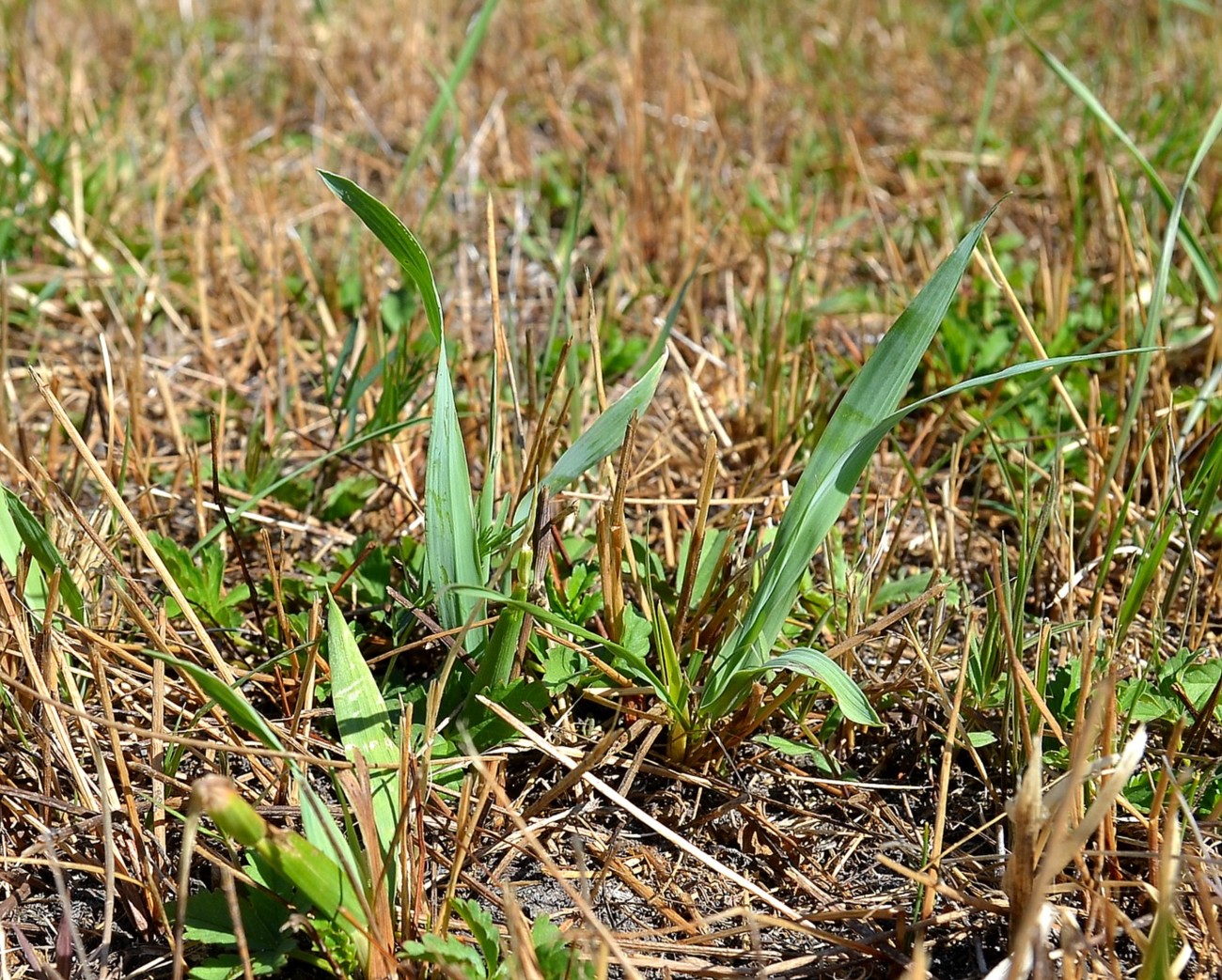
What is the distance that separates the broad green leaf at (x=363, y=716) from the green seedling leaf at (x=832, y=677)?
0.39 meters

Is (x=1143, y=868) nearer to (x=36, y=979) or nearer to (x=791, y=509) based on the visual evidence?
(x=791, y=509)

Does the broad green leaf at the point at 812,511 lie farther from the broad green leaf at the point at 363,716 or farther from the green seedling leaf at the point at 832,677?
the broad green leaf at the point at 363,716

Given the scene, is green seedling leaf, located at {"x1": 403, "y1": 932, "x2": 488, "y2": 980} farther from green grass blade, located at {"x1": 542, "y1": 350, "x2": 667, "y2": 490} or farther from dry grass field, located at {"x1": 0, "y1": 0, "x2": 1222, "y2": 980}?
green grass blade, located at {"x1": 542, "y1": 350, "x2": 667, "y2": 490}

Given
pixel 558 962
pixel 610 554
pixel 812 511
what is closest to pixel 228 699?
pixel 558 962

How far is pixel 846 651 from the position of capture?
133 centimetres

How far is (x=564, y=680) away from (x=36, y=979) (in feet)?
1.94

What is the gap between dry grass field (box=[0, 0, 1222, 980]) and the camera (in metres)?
1.09

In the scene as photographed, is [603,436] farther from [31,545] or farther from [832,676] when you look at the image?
[31,545]

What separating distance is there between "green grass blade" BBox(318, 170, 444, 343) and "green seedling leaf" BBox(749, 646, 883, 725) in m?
0.49

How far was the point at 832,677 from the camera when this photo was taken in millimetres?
1137

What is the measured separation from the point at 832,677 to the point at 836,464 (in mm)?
219

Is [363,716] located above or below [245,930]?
above

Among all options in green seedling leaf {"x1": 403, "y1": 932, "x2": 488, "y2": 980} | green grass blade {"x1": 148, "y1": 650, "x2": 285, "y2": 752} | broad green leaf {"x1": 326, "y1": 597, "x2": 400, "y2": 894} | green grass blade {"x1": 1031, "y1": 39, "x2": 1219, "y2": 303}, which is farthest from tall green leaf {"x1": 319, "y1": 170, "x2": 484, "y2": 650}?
green grass blade {"x1": 1031, "y1": 39, "x2": 1219, "y2": 303}

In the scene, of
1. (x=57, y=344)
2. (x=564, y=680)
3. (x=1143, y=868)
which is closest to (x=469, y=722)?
(x=564, y=680)
